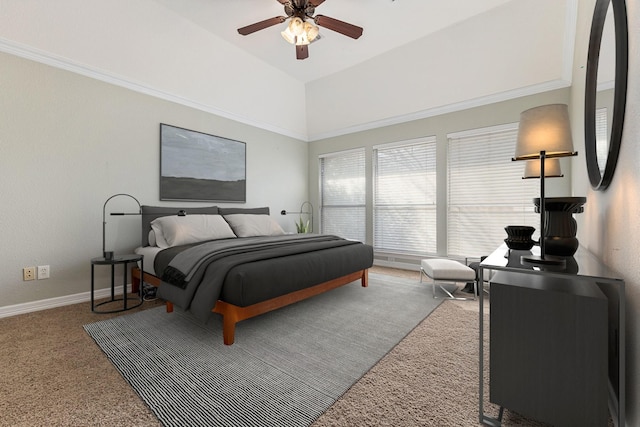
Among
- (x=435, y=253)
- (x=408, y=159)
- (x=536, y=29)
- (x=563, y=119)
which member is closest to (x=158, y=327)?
(x=563, y=119)

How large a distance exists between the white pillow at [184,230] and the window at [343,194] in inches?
97.8

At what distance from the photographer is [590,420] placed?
1.05 m

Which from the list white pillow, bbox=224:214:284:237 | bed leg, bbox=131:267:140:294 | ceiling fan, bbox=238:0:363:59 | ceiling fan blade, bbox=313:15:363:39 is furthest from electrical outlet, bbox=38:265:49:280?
ceiling fan blade, bbox=313:15:363:39

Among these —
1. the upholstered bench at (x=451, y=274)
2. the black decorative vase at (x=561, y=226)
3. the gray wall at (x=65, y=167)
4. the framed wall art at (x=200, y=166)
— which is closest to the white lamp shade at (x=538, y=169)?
the upholstered bench at (x=451, y=274)

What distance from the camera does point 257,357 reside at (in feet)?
5.97

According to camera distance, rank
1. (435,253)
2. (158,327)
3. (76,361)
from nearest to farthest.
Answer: (76,361), (158,327), (435,253)

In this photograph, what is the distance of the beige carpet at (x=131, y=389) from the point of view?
1289mm

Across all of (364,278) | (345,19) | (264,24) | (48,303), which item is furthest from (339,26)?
(48,303)

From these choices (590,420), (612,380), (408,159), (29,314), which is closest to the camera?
(590,420)

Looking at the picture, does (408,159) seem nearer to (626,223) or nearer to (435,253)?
(435,253)

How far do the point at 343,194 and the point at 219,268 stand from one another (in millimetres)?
3587

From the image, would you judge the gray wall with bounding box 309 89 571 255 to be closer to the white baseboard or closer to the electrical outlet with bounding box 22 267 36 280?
the white baseboard

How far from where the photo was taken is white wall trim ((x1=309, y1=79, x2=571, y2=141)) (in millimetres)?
3332

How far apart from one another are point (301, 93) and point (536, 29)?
3570 millimetres
